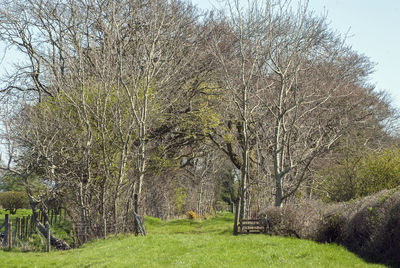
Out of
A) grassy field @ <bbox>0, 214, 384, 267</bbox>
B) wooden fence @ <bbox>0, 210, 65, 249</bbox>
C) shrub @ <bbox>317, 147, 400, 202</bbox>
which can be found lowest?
wooden fence @ <bbox>0, 210, 65, 249</bbox>

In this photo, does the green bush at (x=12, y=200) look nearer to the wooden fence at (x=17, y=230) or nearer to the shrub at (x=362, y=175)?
the wooden fence at (x=17, y=230)

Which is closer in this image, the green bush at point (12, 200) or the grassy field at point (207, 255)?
the grassy field at point (207, 255)

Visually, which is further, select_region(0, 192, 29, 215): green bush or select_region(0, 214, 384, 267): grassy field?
select_region(0, 192, 29, 215): green bush

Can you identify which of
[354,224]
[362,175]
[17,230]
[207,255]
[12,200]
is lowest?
[17,230]

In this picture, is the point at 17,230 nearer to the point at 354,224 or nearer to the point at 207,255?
the point at 207,255

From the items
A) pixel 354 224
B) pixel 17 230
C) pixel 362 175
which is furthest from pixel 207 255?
pixel 17 230

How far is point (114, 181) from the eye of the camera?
1775cm

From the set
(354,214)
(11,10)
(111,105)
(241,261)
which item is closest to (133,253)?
(241,261)

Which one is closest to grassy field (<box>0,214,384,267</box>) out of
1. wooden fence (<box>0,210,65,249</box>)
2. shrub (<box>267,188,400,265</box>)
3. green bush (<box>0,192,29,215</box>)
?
shrub (<box>267,188,400,265</box>)

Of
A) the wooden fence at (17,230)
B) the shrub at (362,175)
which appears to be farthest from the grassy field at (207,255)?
the shrub at (362,175)

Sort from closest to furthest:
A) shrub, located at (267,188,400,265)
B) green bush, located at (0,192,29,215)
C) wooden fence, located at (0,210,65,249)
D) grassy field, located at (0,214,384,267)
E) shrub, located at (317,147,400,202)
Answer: grassy field, located at (0,214,384,267) → shrub, located at (267,188,400,265) → shrub, located at (317,147,400,202) → wooden fence, located at (0,210,65,249) → green bush, located at (0,192,29,215)

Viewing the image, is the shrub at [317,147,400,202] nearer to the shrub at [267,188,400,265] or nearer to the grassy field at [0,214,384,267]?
the shrub at [267,188,400,265]

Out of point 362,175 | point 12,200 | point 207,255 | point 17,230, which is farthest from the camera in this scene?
point 12,200

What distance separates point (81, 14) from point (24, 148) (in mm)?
7442
